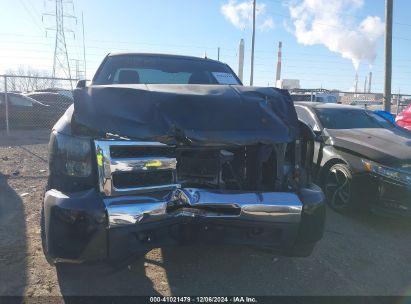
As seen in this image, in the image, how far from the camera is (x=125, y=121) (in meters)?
2.71

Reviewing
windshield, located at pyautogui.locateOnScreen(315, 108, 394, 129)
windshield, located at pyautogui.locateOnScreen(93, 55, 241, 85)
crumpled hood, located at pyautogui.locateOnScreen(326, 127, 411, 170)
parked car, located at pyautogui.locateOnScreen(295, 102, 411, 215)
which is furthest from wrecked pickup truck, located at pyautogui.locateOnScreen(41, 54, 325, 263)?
windshield, located at pyautogui.locateOnScreen(315, 108, 394, 129)

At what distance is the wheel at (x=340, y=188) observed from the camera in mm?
4996

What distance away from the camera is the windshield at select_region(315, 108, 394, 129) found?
6.20 meters

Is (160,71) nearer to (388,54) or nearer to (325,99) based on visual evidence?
(388,54)

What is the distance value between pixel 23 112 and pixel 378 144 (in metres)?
11.7

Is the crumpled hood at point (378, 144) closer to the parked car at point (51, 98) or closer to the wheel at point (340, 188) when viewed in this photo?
the wheel at point (340, 188)

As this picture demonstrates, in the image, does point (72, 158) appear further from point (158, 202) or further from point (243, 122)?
point (243, 122)

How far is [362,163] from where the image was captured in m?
4.89

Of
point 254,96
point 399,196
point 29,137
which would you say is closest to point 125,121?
point 254,96

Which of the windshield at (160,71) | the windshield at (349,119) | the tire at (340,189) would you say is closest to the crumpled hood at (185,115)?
the windshield at (160,71)

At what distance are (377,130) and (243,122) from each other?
153 inches

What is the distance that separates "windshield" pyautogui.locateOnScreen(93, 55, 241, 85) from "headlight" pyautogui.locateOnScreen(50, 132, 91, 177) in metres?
1.64

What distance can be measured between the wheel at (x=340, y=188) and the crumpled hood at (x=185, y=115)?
2299mm

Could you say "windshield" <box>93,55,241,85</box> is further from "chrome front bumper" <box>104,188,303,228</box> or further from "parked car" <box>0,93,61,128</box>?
"parked car" <box>0,93,61,128</box>
